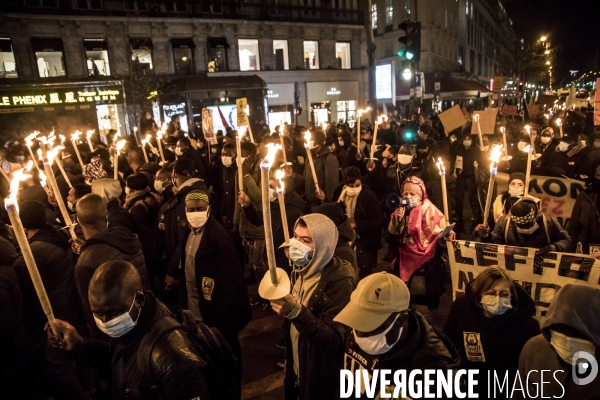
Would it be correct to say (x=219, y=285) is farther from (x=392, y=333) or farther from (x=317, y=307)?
(x=392, y=333)

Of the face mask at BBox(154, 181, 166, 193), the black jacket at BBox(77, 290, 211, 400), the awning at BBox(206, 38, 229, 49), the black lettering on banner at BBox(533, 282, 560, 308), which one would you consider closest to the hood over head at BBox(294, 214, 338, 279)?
the black jacket at BBox(77, 290, 211, 400)

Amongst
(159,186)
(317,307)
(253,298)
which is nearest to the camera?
(317,307)

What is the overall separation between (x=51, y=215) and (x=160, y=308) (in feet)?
12.4

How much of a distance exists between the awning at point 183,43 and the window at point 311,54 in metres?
8.33

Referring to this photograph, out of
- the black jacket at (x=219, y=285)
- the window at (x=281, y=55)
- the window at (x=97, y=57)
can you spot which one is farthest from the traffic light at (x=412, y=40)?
the window at (x=281, y=55)

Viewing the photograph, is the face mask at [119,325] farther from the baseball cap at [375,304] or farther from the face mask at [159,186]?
the face mask at [159,186]

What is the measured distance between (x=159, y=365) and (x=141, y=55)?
2660 cm

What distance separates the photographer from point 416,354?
2.19 m

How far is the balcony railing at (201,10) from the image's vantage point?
76.4ft

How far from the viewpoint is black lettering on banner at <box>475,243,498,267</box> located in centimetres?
416

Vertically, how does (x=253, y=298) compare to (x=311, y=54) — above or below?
below

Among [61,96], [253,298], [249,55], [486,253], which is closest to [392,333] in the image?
[486,253]

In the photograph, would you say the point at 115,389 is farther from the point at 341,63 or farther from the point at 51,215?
the point at 341,63

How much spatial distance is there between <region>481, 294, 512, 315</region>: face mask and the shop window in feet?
87.2
